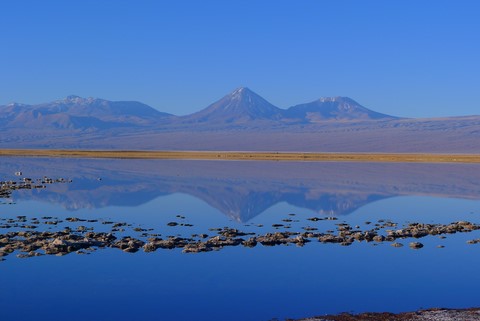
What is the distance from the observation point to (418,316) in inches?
517

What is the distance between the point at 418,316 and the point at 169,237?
11.1 meters

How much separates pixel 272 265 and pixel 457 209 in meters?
17.6

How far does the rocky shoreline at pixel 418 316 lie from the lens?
12.9 m

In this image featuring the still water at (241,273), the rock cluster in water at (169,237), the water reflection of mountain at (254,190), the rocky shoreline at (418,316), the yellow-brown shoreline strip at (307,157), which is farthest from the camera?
the yellow-brown shoreline strip at (307,157)

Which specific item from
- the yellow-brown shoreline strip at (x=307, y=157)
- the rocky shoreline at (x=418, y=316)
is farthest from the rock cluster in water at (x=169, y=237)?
the yellow-brown shoreline strip at (x=307, y=157)

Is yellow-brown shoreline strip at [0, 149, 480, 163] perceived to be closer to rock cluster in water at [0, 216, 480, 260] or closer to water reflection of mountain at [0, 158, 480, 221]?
water reflection of mountain at [0, 158, 480, 221]

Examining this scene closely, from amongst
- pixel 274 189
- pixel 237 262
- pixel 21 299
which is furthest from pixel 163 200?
pixel 21 299

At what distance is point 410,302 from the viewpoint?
48.5 ft

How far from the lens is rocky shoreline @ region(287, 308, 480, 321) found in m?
12.9

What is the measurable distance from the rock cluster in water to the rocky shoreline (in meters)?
8.04

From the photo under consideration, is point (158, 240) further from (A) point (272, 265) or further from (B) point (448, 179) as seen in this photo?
(B) point (448, 179)

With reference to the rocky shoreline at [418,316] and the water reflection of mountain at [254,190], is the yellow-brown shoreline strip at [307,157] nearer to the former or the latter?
the water reflection of mountain at [254,190]

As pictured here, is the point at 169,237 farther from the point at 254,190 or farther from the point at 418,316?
the point at 254,190

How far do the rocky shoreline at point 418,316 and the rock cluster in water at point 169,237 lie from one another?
8040mm
